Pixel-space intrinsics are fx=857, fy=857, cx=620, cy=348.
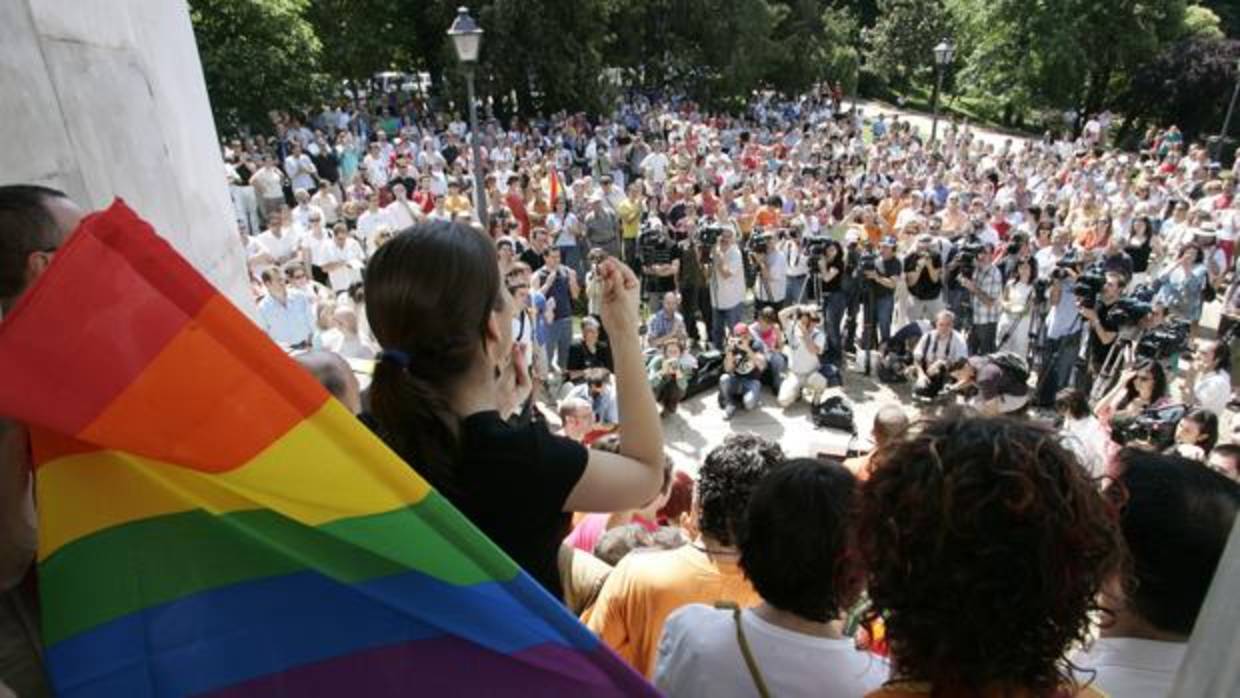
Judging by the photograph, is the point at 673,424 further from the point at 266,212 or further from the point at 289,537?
the point at 266,212

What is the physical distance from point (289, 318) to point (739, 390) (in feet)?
14.6

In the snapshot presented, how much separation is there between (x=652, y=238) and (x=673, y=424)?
2.55 meters

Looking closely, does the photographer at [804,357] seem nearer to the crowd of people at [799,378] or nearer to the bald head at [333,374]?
the crowd of people at [799,378]

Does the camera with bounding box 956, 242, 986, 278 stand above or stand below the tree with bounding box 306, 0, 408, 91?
below

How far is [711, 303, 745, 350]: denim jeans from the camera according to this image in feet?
32.9

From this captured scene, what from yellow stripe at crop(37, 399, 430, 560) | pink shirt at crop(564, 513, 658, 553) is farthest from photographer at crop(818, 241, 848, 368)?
yellow stripe at crop(37, 399, 430, 560)

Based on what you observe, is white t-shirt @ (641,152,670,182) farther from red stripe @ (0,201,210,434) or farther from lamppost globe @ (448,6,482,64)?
red stripe @ (0,201,210,434)

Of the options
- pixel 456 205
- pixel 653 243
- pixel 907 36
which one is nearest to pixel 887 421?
pixel 653 243

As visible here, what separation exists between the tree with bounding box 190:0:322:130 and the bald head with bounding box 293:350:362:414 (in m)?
18.7

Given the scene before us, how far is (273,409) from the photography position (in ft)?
4.15

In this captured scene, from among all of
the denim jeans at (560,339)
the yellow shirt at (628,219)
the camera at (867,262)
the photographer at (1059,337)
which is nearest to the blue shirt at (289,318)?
the denim jeans at (560,339)

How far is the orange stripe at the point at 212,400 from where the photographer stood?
3.99 ft

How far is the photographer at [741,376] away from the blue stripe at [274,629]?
7.59 metres

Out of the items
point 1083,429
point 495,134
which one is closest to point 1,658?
point 1083,429
